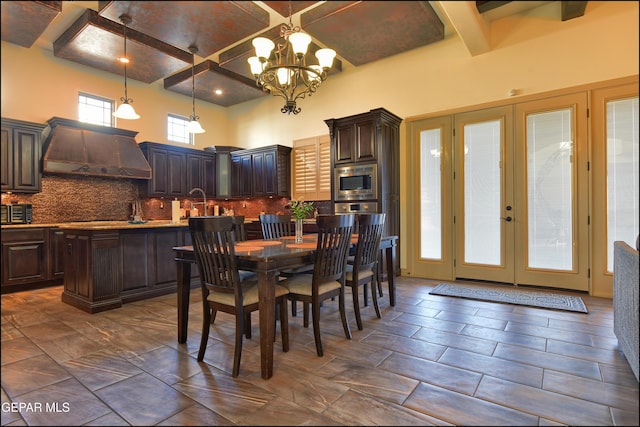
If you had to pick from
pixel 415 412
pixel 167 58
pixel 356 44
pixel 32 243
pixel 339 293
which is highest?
pixel 167 58

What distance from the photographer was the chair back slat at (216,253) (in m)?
2.10

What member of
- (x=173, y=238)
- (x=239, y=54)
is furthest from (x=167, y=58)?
(x=173, y=238)

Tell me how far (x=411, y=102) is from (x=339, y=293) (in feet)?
11.7

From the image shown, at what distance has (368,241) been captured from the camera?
2.96m

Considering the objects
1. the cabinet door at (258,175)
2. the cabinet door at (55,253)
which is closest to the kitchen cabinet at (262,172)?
the cabinet door at (258,175)

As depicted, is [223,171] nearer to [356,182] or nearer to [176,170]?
[176,170]

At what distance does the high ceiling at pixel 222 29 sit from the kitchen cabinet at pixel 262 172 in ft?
3.95

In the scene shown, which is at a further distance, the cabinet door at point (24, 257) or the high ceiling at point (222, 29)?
the cabinet door at point (24, 257)

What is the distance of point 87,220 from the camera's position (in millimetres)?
5527

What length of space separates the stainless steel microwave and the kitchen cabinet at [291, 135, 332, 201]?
72 cm

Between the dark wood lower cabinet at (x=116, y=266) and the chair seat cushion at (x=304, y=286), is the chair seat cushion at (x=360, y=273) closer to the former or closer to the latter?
the chair seat cushion at (x=304, y=286)

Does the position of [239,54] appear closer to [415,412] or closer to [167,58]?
[167,58]

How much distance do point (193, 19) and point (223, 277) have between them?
69.1 inches

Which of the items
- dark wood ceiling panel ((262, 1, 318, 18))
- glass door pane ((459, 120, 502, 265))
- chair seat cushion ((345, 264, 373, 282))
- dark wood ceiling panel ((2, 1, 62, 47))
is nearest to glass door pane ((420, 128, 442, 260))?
glass door pane ((459, 120, 502, 265))
